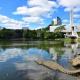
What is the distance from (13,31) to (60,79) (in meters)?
166

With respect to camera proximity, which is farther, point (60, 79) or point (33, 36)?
point (33, 36)

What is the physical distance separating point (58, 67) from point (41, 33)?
151 metres

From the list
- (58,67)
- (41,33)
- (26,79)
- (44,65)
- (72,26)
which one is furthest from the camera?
(41,33)

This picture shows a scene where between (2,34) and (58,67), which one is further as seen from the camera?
(2,34)

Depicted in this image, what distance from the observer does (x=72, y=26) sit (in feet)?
540

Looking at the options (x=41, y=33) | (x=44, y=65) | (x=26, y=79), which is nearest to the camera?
(x=26, y=79)

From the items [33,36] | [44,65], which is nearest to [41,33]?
[33,36]

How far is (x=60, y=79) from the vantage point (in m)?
20.9

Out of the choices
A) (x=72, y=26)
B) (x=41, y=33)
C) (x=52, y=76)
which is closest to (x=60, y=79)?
(x=52, y=76)

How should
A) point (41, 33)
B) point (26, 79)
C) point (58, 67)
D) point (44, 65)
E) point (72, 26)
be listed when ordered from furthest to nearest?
1. point (41, 33)
2. point (72, 26)
3. point (44, 65)
4. point (58, 67)
5. point (26, 79)

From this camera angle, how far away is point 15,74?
2292cm

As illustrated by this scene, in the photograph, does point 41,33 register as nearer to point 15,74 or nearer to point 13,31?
point 13,31

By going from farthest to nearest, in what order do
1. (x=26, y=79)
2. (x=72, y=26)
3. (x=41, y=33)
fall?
1. (x=41, y=33)
2. (x=72, y=26)
3. (x=26, y=79)

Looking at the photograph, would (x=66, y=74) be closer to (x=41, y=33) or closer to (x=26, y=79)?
(x=26, y=79)
